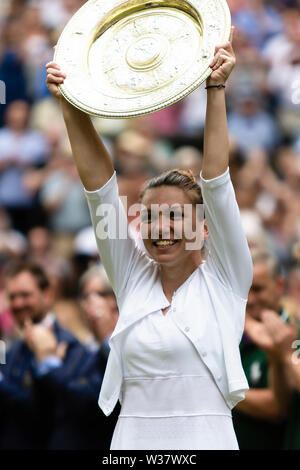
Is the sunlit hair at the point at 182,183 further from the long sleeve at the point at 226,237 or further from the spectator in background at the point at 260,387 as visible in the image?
the spectator in background at the point at 260,387

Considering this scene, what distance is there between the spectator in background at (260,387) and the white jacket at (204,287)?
49.2 inches

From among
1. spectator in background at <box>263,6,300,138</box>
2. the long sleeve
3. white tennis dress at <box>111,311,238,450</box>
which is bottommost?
white tennis dress at <box>111,311,238,450</box>

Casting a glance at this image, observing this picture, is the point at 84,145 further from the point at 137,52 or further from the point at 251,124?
the point at 251,124

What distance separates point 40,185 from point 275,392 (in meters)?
4.90

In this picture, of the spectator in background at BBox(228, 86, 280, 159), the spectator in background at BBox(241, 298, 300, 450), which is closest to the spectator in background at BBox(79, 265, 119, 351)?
the spectator in background at BBox(241, 298, 300, 450)

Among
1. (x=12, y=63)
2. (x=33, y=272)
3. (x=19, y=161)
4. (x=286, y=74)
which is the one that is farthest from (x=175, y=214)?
(x=12, y=63)

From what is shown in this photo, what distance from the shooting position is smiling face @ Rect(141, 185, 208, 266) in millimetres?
2945

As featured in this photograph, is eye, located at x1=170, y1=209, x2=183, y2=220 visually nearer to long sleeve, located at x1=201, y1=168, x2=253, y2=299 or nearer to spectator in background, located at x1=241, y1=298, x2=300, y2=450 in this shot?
long sleeve, located at x1=201, y1=168, x2=253, y2=299

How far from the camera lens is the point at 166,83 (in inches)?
116

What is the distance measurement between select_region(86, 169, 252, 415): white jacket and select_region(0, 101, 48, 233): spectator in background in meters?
5.48

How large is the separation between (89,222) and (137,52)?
5000 millimetres

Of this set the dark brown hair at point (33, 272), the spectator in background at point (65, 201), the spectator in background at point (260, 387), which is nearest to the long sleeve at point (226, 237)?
the spectator in background at point (260, 387)
